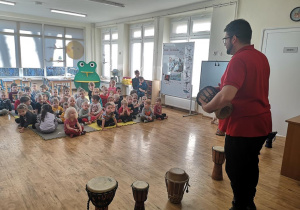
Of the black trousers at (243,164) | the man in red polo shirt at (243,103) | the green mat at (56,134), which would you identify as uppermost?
the man in red polo shirt at (243,103)

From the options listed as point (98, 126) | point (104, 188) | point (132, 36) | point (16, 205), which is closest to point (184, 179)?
point (104, 188)

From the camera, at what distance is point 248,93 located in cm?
145

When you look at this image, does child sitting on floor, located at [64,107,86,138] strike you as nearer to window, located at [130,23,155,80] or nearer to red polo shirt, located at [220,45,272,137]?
red polo shirt, located at [220,45,272,137]

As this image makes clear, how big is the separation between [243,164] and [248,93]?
0.50 meters

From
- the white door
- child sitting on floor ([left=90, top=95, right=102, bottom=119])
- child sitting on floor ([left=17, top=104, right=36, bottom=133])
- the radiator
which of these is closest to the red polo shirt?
the white door

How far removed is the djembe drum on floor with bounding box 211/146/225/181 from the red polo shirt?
1.06 m

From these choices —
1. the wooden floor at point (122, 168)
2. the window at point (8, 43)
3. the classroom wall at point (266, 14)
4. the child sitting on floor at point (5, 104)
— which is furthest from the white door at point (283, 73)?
the window at point (8, 43)

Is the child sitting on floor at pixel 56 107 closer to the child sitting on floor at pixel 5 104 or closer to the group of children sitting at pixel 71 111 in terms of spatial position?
the group of children sitting at pixel 71 111

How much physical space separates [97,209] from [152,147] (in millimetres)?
2027

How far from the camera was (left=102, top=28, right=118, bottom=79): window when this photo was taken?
9.63 m

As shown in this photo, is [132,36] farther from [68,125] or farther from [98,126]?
[68,125]

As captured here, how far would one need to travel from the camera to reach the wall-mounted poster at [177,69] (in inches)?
236

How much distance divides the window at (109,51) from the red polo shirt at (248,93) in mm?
8598

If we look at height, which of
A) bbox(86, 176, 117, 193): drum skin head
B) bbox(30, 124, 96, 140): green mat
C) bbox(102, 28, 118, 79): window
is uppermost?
bbox(102, 28, 118, 79): window
